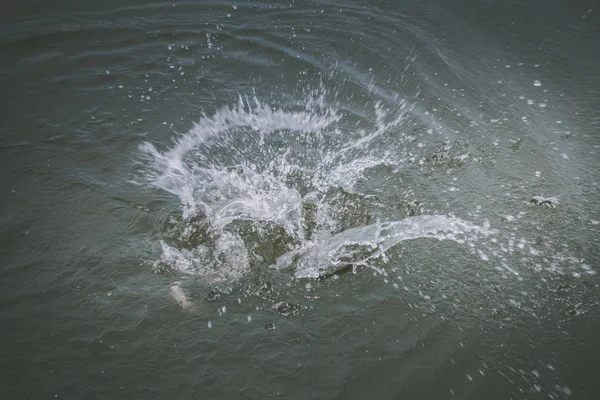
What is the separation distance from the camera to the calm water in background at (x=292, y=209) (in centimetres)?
274

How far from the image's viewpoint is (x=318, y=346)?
9.21 ft

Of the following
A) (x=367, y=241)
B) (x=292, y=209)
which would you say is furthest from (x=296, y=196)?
(x=367, y=241)

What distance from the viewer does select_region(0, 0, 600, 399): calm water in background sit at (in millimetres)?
2738

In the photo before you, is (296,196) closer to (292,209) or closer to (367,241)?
(292,209)

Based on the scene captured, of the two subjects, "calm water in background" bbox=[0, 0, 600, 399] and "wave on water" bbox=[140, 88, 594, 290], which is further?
"wave on water" bbox=[140, 88, 594, 290]

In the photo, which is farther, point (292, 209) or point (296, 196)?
point (296, 196)

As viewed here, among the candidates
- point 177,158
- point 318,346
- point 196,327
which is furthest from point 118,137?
point 318,346

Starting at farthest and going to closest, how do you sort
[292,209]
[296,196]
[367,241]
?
[296,196], [292,209], [367,241]

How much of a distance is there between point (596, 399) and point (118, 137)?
15.3 ft

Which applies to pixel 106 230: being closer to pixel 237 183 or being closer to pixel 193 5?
pixel 237 183

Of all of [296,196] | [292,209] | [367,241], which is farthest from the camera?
[296,196]

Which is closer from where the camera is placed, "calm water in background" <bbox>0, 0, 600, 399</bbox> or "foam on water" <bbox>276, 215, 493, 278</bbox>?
"calm water in background" <bbox>0, 0, 600, 399</bbox>

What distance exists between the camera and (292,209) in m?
3.75

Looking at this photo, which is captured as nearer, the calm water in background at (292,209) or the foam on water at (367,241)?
the calm water in background at (292,209)
